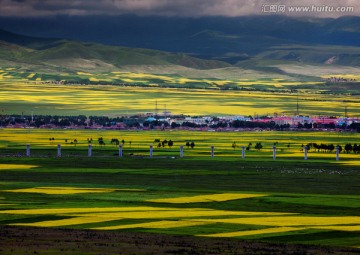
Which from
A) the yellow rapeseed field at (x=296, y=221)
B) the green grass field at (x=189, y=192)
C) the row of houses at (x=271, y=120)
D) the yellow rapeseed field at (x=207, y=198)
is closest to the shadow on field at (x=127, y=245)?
the green grass field at (x=189, y=192)

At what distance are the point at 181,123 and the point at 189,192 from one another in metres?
89.2

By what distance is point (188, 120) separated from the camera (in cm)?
14988

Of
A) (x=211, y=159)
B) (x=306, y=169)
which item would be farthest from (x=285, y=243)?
(x=211, y=159)

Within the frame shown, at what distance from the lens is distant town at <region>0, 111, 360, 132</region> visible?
137 m

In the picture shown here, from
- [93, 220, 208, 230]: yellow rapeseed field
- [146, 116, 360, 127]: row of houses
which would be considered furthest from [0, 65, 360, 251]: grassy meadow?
[146, 116, 360, 127]: row of houses

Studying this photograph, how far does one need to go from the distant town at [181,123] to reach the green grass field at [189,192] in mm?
40482

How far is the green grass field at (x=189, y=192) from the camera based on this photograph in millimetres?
41750

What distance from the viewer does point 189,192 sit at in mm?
56156

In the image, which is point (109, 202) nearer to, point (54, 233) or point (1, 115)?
point (54, 233)

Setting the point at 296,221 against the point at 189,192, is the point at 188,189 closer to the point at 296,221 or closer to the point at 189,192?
the point at 189,192

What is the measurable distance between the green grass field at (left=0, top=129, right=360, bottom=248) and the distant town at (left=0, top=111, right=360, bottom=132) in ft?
133

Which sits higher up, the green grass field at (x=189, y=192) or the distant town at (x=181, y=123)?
the distant town at (x=181, y=123)

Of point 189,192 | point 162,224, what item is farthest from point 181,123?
point 162,224

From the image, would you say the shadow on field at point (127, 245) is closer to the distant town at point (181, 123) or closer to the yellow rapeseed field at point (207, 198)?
the yellow rapeseed field at point (207, 198)
